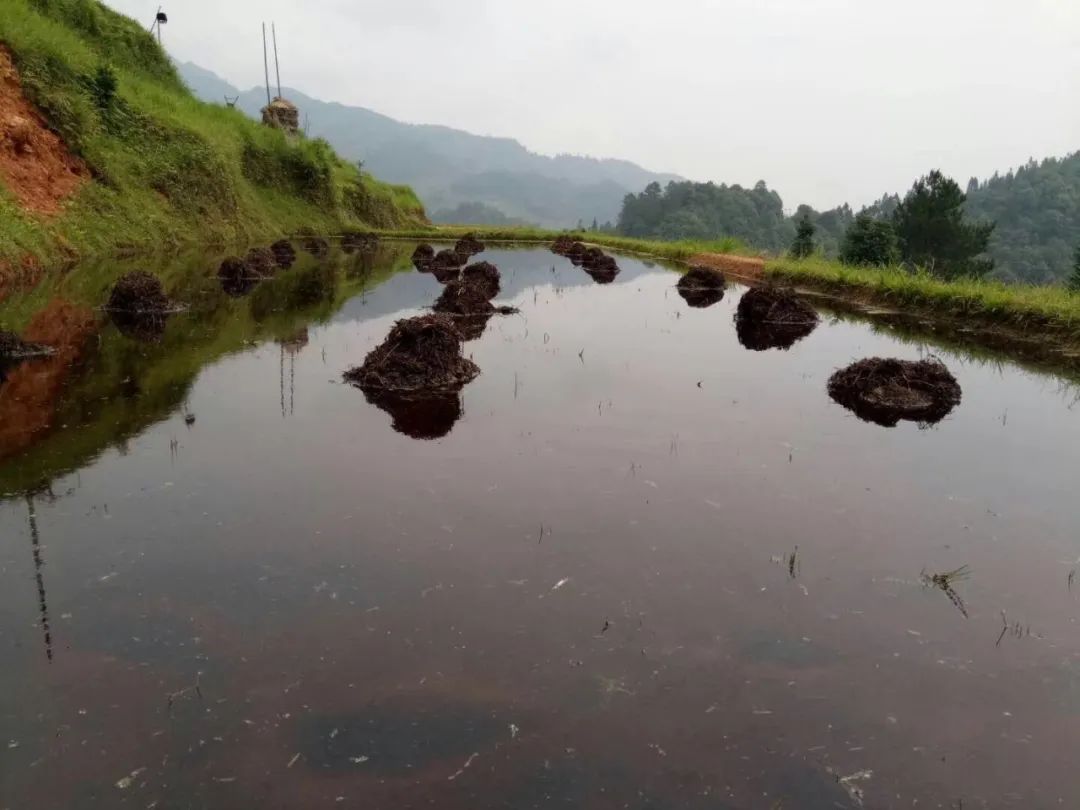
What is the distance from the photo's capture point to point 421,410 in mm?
9055

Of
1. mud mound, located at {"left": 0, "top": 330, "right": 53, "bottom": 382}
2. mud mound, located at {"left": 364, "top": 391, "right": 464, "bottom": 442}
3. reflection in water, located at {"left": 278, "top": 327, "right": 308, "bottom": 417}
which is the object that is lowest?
mud mound, located at {"left": 364, "top": 391, "right": 464, "bottom": 442}

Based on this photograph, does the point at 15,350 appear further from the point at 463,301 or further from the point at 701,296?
the point at 701,296

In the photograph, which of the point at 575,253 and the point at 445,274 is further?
the point at 575,253

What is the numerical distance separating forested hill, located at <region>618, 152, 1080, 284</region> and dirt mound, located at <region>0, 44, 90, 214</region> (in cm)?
7813

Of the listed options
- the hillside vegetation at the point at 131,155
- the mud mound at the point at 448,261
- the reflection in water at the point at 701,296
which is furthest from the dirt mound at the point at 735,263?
the hillside vegetation at the point at 131,155

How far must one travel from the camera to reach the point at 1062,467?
7758 mm

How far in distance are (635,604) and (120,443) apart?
19.0 feet

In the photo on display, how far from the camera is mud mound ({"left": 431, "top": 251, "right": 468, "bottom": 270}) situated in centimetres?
2822

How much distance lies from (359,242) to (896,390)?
3780cm

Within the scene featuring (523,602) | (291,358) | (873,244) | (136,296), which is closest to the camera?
(523,602)

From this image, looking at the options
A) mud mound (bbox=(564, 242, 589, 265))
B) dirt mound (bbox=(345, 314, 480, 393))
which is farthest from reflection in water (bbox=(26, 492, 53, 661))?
mud mound (bbox=(564, 242, 589, 265))

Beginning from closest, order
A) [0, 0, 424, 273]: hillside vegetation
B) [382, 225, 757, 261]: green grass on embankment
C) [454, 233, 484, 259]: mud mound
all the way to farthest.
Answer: [0, 0, 424, 273]: hillside vegetation
[454, 233, 484, 259]: mud mound
[382, 225, 757, 261]: green grass on embankment

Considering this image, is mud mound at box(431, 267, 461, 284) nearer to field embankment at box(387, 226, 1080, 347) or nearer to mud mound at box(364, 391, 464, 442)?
field embankment at box(387, 226, 1080, 347)

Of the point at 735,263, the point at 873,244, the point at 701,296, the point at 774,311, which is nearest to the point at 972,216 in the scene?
the point at 873,244
